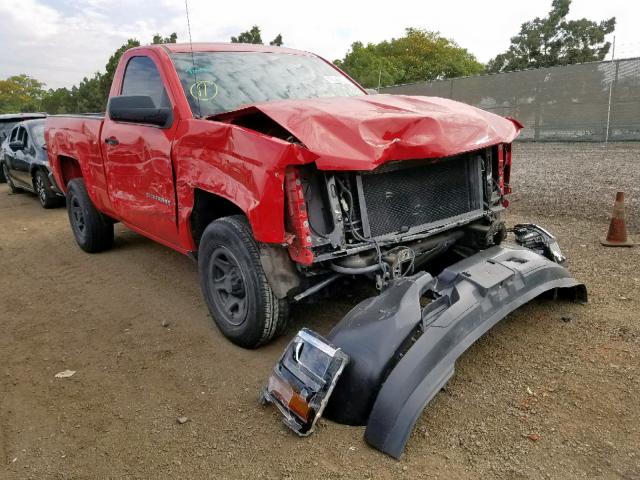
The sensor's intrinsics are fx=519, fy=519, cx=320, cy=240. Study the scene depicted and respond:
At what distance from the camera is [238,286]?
340 cm

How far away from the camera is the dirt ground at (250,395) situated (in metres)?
2.35

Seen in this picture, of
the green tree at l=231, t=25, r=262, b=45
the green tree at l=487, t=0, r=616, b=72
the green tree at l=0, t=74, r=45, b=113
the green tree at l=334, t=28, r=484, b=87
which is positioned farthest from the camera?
the green tree at l=0, t=74, r=45, b=113

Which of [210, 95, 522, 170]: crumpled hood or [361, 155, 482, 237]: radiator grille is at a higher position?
[210, 95, 522, 170]: crumpled hood

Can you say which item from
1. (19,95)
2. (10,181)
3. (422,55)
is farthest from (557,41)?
(19,95)

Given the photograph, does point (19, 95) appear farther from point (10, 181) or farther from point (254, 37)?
point (10, 181)

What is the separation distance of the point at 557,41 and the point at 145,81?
1722 inches

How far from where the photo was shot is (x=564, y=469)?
2.21 m

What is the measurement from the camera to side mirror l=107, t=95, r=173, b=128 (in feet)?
12.2

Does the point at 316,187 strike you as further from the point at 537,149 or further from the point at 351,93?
the point at 537,149

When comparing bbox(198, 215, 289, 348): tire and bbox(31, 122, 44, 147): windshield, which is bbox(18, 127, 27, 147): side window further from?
bbox(198, 215, 289, 348): tire

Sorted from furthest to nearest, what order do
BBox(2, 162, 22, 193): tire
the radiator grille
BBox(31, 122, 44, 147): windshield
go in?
BBox(2, 162, 22, 193): tire → BBox(31, 122, 44, 147): windshield → the radiator grille

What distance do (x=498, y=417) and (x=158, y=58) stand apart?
11.5ft

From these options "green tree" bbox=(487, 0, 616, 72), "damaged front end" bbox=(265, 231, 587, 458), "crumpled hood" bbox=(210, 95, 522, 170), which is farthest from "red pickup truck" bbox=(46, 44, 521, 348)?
"green tree" bbox=(487, 0, 616, 72)

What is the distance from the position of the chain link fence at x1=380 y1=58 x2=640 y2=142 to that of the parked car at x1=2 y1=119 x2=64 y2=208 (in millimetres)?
12962
